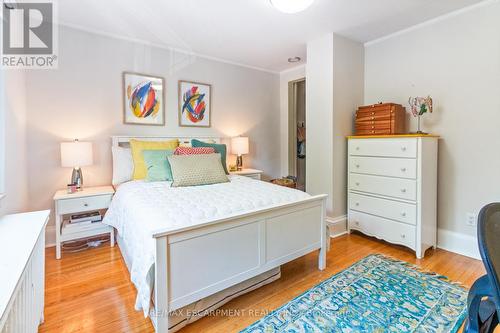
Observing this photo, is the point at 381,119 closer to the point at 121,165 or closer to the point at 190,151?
the point at 190,151

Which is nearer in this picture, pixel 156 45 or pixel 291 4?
pixel 291 4

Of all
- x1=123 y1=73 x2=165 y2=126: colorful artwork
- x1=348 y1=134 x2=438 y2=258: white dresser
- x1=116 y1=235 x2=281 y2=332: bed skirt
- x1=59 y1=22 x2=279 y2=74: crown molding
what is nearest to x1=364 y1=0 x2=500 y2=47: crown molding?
x1=348 y1=134 x2=438 y2=258: white dresser

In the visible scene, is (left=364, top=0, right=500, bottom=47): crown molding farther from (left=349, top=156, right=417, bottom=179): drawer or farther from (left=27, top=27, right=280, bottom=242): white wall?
(left=27, top=27, right=280, bottom=242): white wall

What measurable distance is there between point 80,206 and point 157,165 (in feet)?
2.69

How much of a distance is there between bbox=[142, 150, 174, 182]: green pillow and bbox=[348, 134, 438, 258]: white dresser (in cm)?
212

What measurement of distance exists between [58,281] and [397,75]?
13.0 feet

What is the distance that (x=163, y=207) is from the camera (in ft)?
5.51

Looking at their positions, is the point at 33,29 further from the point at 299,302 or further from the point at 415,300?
the point at 415,300

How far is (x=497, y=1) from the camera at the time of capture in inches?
86.2

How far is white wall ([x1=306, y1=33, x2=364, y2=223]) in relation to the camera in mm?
2900

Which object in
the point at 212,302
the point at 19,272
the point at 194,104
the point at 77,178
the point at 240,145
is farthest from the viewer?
the point at 240,145

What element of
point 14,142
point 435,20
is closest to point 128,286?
point 14,142

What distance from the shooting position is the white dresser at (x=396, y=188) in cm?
236

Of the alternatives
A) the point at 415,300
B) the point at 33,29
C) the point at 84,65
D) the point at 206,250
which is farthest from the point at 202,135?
the point at 415,300
